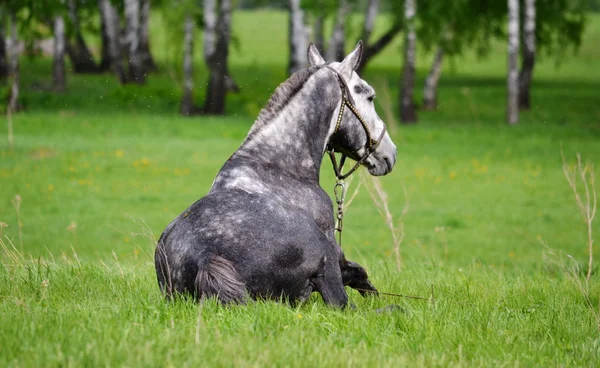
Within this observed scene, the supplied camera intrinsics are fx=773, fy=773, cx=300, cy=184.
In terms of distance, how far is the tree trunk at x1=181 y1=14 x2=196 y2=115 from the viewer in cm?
3139

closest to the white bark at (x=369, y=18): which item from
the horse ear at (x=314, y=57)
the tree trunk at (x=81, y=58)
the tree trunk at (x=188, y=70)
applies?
the tree trunk at (x=188, y=70)

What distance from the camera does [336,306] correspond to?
5645mm

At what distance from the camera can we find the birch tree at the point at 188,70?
103 ft

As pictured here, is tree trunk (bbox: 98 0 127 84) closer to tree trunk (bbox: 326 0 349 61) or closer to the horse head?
tree trunk (bbox: 326 0 349 61)

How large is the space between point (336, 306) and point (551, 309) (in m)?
1.80

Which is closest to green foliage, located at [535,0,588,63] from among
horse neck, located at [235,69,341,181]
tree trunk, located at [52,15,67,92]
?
tree trunk, located at [52,15,67,92]

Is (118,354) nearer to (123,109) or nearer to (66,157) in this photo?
(66,157)

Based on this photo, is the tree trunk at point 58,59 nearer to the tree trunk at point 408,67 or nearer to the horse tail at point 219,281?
the tree trunk at point 408,67

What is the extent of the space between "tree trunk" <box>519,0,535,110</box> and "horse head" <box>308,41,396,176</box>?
26355mm

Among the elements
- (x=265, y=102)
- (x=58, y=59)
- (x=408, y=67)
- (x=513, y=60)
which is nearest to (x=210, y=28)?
(x=265, y=102)

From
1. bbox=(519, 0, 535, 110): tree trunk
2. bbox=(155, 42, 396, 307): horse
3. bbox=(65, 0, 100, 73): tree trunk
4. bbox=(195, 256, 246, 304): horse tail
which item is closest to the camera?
bbox=(195, 256, 246, 304): horse tail

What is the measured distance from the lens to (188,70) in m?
32.1

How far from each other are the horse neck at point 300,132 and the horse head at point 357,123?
113mm

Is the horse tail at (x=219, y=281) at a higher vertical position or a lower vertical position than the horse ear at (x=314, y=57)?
lower
